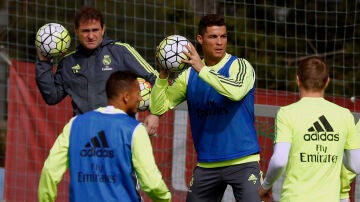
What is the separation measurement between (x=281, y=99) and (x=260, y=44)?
9.39 ft

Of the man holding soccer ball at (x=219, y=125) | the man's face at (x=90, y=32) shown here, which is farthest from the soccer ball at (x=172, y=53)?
the man's face at (x=90, y=32)

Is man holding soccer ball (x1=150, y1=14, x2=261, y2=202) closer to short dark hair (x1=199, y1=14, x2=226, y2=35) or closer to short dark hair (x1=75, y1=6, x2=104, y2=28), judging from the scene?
short dark hair (x1=199, y1=14, x2=226, y2=35)

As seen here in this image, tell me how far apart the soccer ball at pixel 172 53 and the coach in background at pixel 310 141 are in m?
1.59

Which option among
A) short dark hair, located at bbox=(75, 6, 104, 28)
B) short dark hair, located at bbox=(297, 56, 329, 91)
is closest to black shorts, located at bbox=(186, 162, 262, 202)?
short dark hair, located at bbox=(75, 6, 104, 28)

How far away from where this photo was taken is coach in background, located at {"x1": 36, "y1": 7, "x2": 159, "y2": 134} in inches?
338

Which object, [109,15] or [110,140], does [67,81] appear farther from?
[109,15]

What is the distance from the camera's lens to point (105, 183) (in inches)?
267

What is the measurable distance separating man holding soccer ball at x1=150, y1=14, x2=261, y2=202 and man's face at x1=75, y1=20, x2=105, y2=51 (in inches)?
24.2

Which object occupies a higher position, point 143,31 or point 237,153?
point 143,31

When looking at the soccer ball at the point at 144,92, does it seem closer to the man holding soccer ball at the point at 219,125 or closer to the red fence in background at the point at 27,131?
the man holding soccer ball at the point at 219,125

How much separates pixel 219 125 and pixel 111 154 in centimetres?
182

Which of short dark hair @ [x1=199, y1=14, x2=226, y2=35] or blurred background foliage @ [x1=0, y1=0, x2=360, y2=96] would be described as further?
blurred background foliage @ [x1=0, y1=0, x2=360, y2=96]

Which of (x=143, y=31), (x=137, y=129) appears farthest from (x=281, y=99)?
(x=137, y=129)

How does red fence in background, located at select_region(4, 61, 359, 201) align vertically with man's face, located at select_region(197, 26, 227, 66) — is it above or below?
below
